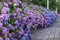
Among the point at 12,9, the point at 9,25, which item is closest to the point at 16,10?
the point at 12,9

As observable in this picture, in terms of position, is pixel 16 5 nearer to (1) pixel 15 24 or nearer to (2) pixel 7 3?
(2) pixel 7 3

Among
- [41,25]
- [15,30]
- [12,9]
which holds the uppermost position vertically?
[12,9]

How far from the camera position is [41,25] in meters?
10.2

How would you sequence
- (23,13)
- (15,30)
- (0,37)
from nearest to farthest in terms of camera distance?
(0,37) → (15,30) → (23,13)

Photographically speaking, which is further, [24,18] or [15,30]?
[24,18]

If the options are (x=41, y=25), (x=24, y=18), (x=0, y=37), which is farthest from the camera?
(x=41, y=25)

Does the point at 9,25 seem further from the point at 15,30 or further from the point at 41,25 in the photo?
the point at 41,25

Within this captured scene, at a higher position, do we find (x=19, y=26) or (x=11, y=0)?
(x=11, y=0)

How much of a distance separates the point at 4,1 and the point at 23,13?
81 centimetres

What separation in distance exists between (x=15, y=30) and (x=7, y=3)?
0.98m

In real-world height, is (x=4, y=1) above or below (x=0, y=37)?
above

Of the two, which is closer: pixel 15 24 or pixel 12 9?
pixel 15 24

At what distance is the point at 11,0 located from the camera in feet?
21.3

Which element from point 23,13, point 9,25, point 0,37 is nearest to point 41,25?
point 23,13
